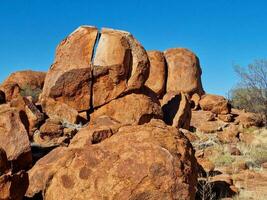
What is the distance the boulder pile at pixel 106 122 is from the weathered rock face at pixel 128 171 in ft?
0.04

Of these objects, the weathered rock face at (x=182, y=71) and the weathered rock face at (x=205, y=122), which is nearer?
the weathered rock face at (x=205, y=122)

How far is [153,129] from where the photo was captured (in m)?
6.57

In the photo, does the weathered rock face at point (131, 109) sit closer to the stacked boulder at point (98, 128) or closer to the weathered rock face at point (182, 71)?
the stacked boulder at point (98, 128)

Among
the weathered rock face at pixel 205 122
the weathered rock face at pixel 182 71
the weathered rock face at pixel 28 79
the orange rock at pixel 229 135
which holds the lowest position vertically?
the orange rock at pixel 229 135

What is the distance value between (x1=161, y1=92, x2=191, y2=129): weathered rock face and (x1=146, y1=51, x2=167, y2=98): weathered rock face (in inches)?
193

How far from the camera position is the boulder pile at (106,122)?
19.3ft

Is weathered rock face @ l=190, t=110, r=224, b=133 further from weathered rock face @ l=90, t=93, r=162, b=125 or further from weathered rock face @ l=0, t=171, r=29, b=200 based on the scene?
weathered rock face @ l=0, t=171, r=29, b=200

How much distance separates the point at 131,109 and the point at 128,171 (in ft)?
29.6

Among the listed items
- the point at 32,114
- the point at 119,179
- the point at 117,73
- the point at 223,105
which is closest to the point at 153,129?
the point at 119,179

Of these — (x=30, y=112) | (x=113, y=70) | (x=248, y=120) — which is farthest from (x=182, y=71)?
(x=30, y=112)

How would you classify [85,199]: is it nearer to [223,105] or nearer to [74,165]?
[74,165]

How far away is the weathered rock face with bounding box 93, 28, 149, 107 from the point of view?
50.1ft

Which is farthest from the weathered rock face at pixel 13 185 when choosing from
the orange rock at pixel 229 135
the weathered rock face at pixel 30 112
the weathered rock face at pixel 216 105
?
the weathered rock face at pixel 216 105

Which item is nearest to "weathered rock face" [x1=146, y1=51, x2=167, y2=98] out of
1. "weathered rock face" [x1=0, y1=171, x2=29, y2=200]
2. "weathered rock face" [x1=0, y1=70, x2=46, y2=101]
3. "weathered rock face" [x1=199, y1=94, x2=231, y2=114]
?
"weathered rock face" [x1=199, y1=94, x2=231, y2=114]
